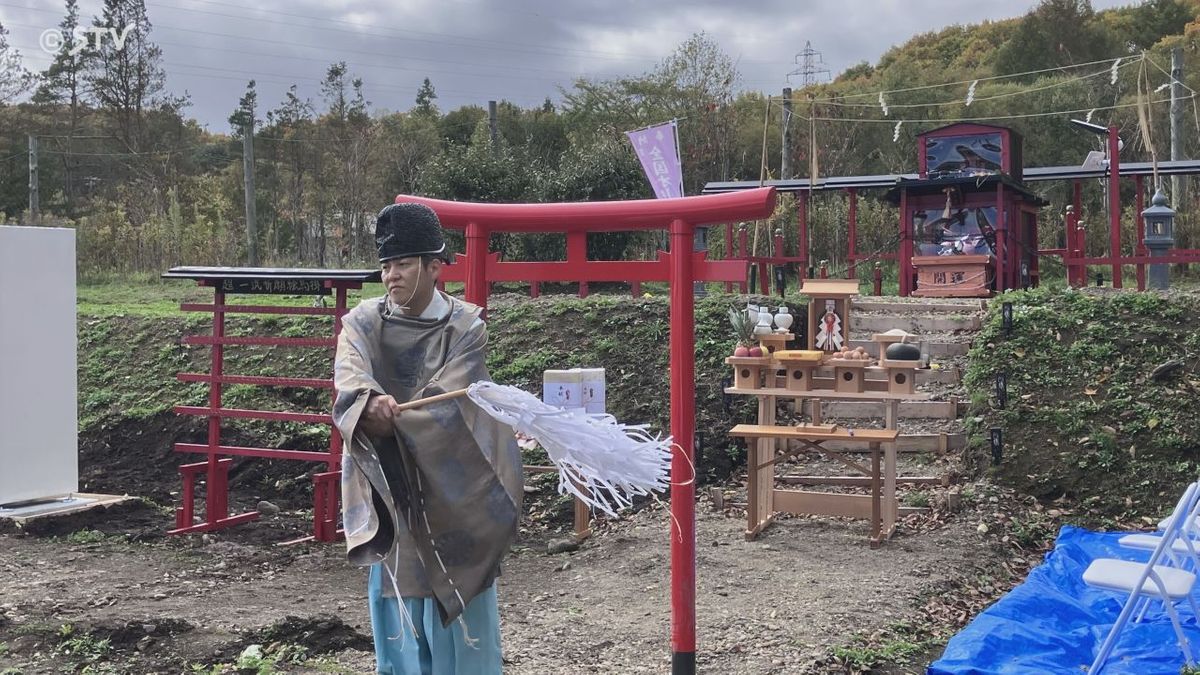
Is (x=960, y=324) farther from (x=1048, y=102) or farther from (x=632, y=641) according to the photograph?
(x=1048, y=102)

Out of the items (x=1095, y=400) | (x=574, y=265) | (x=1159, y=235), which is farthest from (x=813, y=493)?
(x=1159, y=235)

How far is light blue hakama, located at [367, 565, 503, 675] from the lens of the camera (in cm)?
331

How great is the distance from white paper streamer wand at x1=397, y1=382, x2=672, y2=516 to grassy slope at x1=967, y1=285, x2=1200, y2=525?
5240 mm

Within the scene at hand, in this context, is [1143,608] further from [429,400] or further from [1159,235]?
[1159,235]

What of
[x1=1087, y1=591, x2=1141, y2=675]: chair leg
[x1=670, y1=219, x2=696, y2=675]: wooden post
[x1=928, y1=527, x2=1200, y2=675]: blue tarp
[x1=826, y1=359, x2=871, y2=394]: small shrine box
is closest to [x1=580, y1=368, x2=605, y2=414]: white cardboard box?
[x1=826, y1=359, x2=871, y2=394]: small shrine box

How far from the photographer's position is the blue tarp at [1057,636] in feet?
15.4

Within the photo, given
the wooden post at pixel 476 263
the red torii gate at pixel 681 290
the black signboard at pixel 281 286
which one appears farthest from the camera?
the black signboard at pixel 281 286

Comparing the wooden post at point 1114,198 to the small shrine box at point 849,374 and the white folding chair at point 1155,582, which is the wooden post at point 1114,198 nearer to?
the small shrine box at point 849,374

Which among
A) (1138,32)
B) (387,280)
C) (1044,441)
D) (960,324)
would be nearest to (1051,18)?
(1138,32)

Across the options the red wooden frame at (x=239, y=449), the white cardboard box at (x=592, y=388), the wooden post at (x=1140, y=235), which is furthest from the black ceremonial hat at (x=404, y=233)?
the wooden post at (x=1140, y=235)

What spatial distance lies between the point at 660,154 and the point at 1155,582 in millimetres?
6821

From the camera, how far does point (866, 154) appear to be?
28.4 metres

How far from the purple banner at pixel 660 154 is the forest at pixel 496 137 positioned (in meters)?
9.76

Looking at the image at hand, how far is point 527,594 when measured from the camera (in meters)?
6.06
